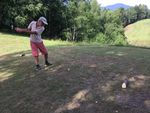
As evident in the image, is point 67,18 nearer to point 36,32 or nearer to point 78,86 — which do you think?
point 36,32

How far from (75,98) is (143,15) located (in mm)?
138098

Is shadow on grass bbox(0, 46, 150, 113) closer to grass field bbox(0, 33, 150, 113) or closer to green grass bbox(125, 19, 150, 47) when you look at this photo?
grass field bbox(0, 33, 150, 113)

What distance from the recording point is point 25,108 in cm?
682

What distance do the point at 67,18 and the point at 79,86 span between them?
4828cm

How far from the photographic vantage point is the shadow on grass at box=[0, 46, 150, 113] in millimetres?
6641

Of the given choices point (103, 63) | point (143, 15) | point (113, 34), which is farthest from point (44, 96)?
point (143, 15)

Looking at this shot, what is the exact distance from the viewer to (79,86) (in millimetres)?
7770

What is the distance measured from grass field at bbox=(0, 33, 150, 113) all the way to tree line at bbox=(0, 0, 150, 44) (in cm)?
2853

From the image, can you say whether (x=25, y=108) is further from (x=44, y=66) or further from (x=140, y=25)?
(x=140, y=25)

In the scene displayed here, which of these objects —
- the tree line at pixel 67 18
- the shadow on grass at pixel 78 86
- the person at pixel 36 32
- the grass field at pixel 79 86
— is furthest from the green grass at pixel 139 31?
the person at pixel 36 32

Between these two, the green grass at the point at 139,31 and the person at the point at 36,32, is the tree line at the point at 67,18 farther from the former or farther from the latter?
the green grass at the point at 139,31

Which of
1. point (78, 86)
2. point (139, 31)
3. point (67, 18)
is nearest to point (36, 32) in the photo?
point (78, 86)

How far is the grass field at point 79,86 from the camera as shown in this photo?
21.8ft

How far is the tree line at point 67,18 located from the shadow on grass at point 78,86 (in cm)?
2856
